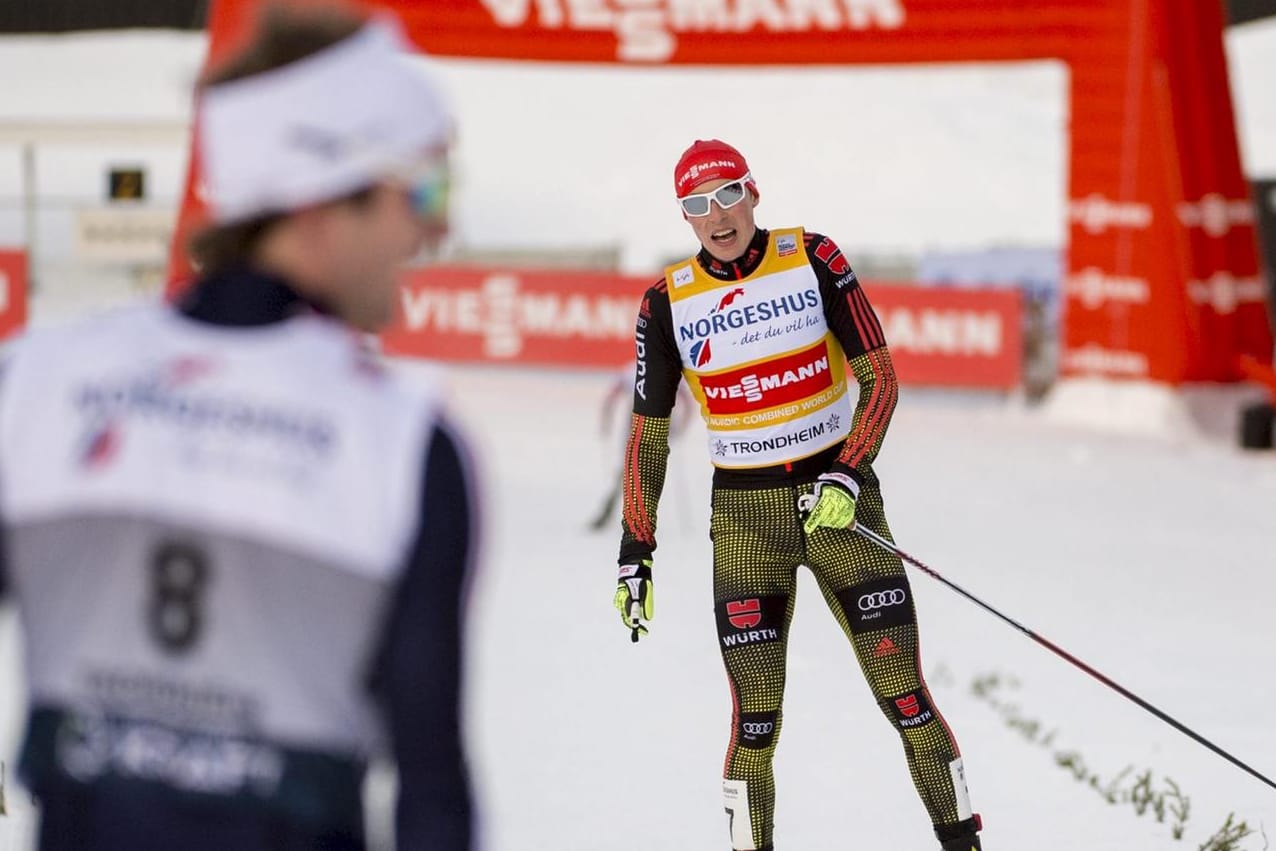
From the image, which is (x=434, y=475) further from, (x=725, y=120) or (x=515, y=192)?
(x=725, y=120)

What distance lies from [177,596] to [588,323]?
2044cm

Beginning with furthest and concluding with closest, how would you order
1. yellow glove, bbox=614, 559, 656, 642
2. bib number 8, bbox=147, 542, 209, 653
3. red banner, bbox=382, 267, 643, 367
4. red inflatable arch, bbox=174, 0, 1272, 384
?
red banner, bbox=382, 267, 643, 367
red inflatable arch, bbox=174, 0, 1272, 384
yellow glove, bbox=614, 559, 656, 642
bib number 8, bbox=147, 542, 209, 653

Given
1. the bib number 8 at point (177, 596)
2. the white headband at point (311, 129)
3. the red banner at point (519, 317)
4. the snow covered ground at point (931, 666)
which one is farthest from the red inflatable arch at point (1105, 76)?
the bib number 8 at point (177, 596)

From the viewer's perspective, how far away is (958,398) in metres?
21.4

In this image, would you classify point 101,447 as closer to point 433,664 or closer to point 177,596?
point 177,596

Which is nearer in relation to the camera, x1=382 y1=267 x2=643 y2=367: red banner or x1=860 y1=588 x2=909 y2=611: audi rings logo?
x1=860 y1=588 x2=909 y2=611: audi rings logo

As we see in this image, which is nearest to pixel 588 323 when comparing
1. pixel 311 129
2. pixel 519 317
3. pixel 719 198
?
pixel 519 317

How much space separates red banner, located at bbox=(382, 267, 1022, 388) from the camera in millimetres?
20578

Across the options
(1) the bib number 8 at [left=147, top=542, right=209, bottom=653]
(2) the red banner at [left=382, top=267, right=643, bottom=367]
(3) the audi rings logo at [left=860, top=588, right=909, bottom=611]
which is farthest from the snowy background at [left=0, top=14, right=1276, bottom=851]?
(3) the audi rings logo at [left=860, top=588, right=909, bottom=611]

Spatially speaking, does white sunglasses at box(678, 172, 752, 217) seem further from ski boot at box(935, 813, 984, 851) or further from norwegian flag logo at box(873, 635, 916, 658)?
ski boot at box(935, 813, 984, 851)

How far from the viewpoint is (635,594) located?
16.8 feet

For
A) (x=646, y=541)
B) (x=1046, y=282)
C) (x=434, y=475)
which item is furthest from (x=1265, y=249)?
(x=434, y=475)

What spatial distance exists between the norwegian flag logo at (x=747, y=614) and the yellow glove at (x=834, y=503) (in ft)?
0.91

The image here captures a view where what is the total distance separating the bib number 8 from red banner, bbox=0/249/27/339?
20.4m
